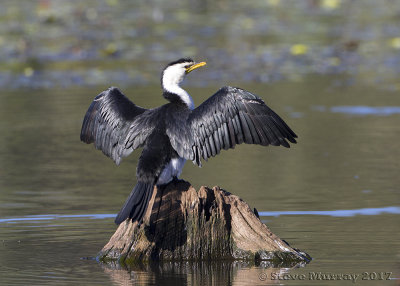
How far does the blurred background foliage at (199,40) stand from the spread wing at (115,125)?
25.1 feet

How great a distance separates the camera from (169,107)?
7.42 m

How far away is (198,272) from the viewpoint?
22.0 ft

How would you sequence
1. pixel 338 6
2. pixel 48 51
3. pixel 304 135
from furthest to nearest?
pixel 338 6 < pixel 48 51 < pixel 304 135

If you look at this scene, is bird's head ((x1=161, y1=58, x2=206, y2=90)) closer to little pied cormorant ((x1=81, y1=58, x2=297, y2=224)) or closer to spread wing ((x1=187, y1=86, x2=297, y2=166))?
little pied cormorant ((x1=81, y1=58, x2=297, y2=224))

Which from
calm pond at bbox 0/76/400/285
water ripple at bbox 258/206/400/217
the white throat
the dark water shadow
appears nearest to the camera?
the dark water shadow

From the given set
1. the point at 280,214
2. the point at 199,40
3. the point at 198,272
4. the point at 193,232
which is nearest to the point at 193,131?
the point at 193,232

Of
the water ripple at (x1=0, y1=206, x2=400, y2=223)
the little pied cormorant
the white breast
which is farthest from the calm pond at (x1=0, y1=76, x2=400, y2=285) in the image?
the little pied cormorant

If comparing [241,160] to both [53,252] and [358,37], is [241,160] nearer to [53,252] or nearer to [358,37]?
[53,252]

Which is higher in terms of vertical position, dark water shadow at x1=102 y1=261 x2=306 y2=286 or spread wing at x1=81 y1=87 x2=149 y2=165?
spread wing at x1=81 y1=87 x2=149 y2=165

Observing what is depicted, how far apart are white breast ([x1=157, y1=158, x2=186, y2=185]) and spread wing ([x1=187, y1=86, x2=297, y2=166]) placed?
16 cm

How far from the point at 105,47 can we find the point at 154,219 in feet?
39.8

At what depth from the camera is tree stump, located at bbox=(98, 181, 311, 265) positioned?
6973 millimetres

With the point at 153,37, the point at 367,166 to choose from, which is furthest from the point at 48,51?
the point at 367,166

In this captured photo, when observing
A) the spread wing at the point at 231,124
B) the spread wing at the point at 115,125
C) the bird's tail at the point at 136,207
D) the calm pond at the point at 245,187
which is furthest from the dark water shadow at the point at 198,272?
the spread wing at the point at 115,125
